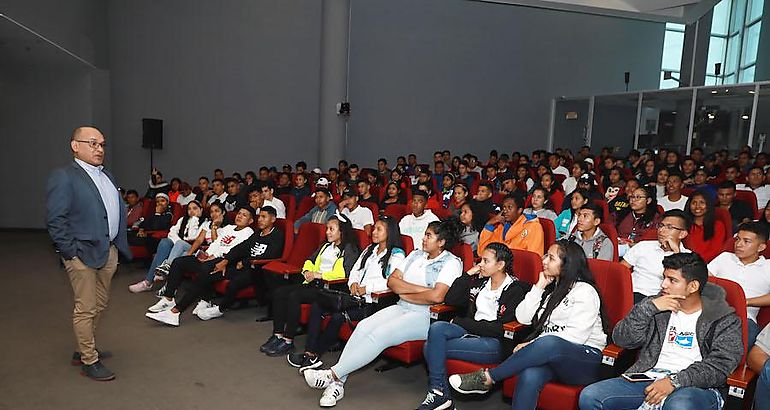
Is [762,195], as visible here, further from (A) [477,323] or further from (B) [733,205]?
(A) [477,323]

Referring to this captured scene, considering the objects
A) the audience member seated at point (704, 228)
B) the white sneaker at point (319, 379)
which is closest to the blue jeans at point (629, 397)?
the white sneaker at point (319, 379)

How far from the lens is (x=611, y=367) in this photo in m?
2.78

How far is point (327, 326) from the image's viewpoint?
13.0 feet

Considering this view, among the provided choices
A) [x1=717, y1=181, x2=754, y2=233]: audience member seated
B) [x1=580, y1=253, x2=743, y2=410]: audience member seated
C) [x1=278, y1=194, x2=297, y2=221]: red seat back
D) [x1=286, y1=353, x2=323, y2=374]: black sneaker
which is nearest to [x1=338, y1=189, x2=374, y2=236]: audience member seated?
[x1=278, y1=194, x2=297, y2=221]: red seat back

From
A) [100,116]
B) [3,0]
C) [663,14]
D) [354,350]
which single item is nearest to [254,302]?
[354,350]

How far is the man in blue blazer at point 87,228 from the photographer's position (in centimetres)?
341

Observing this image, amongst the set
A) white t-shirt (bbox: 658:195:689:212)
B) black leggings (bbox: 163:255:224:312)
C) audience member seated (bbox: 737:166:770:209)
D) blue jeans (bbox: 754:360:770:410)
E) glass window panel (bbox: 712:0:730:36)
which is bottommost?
black leggings (bbox: 163:255:224:312)

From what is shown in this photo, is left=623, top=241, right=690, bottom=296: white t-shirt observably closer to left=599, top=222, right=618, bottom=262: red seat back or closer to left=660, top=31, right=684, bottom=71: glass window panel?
left=599, top=222, right=618, bottom=262: red seat back

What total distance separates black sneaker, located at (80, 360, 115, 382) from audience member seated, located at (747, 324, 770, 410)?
356 cm

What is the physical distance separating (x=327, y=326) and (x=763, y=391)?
8.26 ft

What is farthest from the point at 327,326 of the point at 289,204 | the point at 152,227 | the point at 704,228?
the point at 289,204

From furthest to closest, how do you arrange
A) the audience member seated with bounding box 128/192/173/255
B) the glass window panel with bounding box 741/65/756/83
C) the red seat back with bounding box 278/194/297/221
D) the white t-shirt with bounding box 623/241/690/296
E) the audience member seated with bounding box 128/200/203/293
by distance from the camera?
the glass window panel with bounding box 741/65/756/83 < the red seat back with bounding box 278/194/297/221 < the audience member seated with bounding box 128/192/173/255 < the audience member seated with bounding box 128/200/203/293 < the white t-shirt with bounding box 623/241/690/296

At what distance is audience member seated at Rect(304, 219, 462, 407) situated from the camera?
346 cm

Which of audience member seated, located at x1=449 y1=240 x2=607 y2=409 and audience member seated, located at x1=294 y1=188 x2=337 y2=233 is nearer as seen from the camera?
audience member seated, located at x1=449 y1=240 x2=607 y2=409
